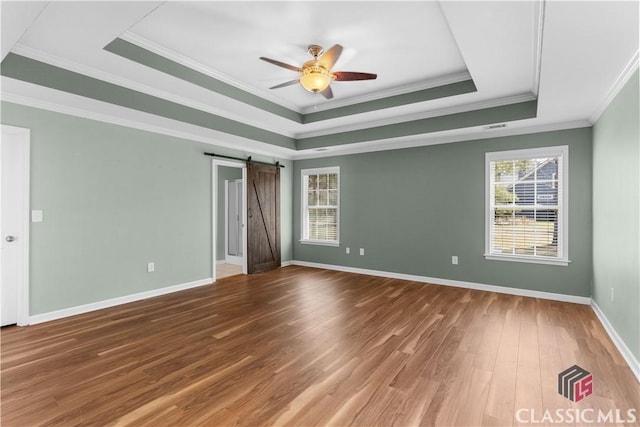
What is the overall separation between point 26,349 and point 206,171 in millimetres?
3235

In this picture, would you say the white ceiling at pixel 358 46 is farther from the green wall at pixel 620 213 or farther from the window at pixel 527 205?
the window at pixel 527 205

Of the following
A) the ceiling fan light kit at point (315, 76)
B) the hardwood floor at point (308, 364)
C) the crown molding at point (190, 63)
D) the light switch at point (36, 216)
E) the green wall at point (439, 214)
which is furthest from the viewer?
the green wall at point (439, 214)

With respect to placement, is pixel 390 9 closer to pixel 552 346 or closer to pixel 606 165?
pixel 606 165

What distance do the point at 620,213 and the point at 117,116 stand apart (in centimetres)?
564

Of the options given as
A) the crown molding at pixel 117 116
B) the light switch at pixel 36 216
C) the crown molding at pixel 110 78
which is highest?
the crown molding at pixel 110 78

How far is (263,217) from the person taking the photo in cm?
644

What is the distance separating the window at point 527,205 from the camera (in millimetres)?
4406

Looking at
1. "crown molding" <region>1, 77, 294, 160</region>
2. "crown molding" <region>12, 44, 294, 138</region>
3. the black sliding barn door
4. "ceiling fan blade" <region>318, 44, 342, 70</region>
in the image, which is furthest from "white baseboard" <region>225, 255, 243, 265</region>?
"ceiling fan blade" <region>318, 44, 342, 70</region>

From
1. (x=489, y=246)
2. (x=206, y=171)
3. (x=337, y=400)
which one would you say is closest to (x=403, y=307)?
(x=489, y=246)

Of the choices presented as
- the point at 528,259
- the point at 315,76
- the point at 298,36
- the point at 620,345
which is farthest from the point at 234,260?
the point at 620,345

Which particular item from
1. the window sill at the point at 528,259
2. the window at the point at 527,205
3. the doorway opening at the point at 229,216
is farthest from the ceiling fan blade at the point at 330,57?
the doorway opening at the point at 229,216

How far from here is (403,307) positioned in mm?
4066

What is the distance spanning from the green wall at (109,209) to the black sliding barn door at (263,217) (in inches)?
36.8

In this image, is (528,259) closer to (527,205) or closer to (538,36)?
(527,205)
